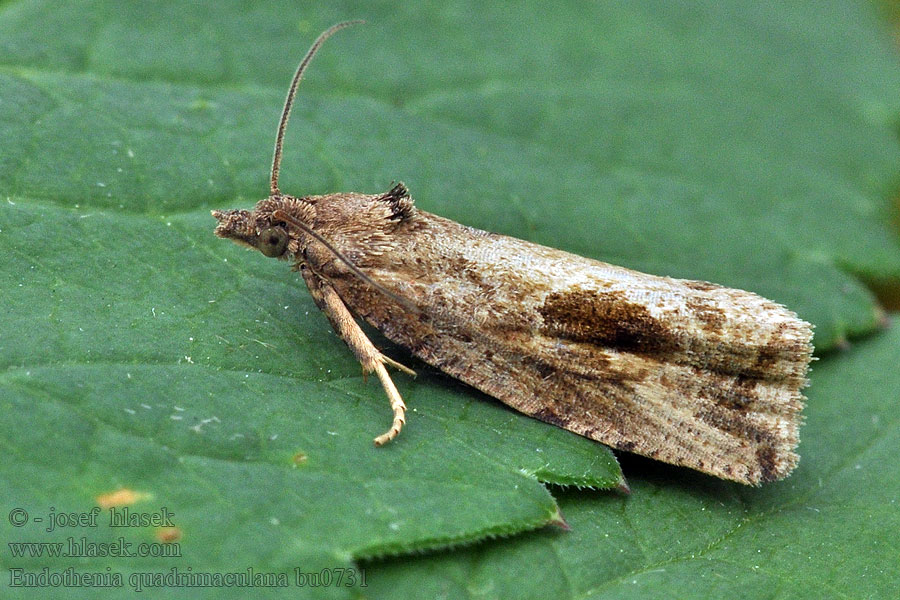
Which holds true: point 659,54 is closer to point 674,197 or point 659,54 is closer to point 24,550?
point 674,197

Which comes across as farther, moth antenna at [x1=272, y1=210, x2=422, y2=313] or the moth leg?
moth antenna at [x1=272, y1=210, x2=422, y2=313]

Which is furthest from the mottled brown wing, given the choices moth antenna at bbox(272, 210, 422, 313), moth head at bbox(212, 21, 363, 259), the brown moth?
moth head at bbox(212, 21, 363, 259)

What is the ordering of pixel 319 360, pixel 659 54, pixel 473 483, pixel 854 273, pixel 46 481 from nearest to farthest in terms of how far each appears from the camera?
1. pixel 46 481
2. pixel 473 483
3. pixel 319 360
4. pixel 854 273
5. pixel 659 54

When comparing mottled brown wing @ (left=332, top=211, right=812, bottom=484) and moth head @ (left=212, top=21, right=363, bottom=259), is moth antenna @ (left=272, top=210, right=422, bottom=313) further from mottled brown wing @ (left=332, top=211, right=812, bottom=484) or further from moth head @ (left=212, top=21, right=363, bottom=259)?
mottled brown wing @ (left=332, top=211, right=812, bottom=484)

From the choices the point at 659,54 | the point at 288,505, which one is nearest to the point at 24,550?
the point at 288,505

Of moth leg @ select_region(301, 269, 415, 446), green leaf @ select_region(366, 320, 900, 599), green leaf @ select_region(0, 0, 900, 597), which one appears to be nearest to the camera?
green leaf @ select_region(0, 0, 900, 597)

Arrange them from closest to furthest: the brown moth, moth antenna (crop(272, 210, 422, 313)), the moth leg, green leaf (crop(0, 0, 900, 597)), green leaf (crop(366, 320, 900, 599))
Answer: green leaf (crop(0, 0, 900, 597)) → green leaf (crop(366, 320, 900, 599)) → the moth leg → moth antenna (crop(272, 210, 422, 313)) → the brown moth
